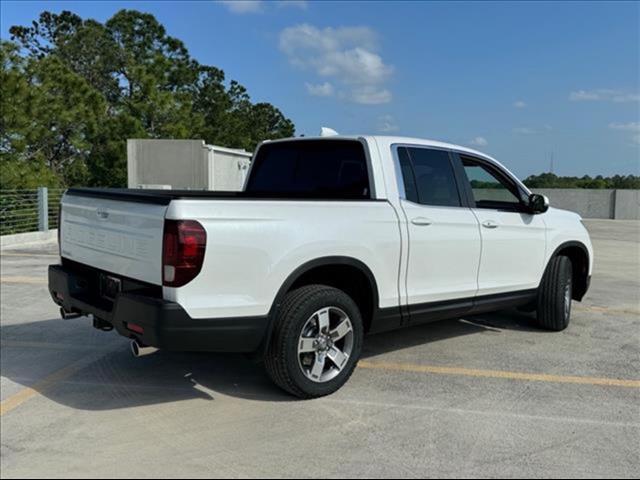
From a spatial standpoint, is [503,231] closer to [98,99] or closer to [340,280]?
[340,280]

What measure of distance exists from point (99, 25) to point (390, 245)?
32.8m

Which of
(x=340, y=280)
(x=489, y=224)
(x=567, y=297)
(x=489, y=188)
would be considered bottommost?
(x=567, y=297)

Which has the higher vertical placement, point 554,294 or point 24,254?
point 554,294

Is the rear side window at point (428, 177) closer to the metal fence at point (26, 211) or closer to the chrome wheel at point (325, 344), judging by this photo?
the chrome wheel at point (325, 344)

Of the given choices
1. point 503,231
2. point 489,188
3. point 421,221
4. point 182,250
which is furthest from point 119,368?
point 489,188

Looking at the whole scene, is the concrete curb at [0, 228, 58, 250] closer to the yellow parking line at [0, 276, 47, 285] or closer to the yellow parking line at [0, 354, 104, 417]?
the yellow parking line at [0, 276, 47, 285]

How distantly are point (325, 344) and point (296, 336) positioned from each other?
12.6 inches

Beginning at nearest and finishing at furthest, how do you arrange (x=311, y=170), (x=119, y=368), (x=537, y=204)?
(x=119, y=368) → (x=311, y=170) → (x=537, y=204)

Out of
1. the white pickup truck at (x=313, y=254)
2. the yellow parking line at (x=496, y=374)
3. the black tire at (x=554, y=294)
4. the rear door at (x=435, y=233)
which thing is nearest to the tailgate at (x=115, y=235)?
the white pickup truck at (x=313, y=254)

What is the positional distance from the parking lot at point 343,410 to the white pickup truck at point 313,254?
1.39ft

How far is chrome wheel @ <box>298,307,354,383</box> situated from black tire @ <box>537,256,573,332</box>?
2624 millimetres

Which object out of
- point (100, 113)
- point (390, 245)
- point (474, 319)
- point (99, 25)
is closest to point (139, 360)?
point (390, 245)

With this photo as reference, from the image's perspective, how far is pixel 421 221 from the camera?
4.61 m

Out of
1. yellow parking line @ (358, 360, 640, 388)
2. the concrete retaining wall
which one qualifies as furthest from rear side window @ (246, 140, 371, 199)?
the concrete retaining wall
